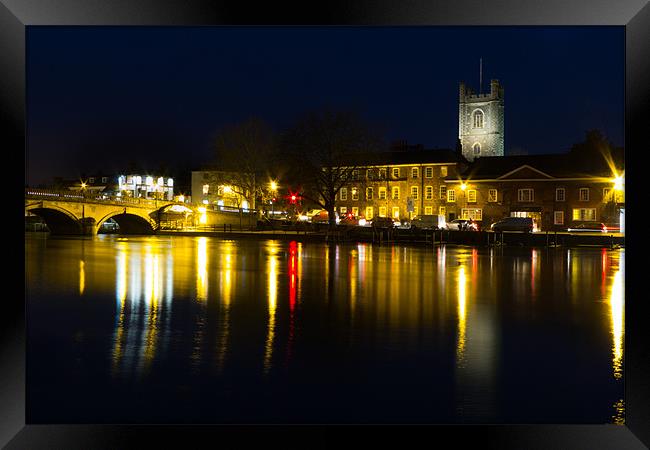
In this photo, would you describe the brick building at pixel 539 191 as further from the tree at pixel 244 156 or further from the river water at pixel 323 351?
the river water at pixel 323 351

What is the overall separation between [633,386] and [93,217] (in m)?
70.4

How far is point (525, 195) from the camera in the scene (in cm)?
7362

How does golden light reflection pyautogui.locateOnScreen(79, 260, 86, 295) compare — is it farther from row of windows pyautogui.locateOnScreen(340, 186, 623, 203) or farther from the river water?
row of windows pyautogui.locateOnScreen(340, 186, 623, 203)

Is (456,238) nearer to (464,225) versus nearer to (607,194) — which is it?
(464,225)

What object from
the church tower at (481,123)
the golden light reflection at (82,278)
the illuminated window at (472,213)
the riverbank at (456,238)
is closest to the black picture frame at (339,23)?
the golden light reflection at (82,278)

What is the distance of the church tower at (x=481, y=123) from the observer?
10825 cm

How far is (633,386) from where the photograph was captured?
18.4 ft

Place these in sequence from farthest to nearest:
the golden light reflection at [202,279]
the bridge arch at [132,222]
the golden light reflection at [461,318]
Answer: the bridge arch at [132,222] → the golden light reflection at [202,279] → the golden light reflection at [461,318]

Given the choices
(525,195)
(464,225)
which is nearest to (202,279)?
(464,225)

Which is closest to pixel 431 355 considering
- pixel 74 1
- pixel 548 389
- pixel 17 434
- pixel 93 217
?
pixel 548 389

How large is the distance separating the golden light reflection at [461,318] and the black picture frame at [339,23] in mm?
3953

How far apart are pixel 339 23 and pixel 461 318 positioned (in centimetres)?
917

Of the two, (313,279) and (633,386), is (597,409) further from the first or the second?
(313,279)

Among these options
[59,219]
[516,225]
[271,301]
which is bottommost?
[271,301]
